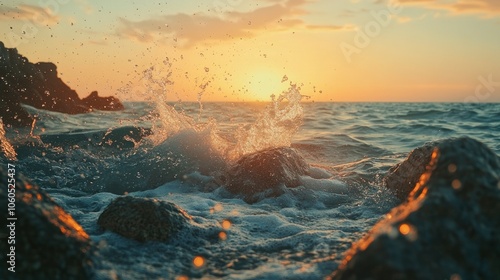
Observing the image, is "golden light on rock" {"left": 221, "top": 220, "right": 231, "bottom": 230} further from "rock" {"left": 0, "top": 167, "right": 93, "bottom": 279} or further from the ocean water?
"rock" {"left": 0, "top": 167, "right": 93, "bottom": 279}

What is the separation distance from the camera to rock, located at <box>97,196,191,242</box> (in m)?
3.67

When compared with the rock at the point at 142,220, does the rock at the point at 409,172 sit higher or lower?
higher

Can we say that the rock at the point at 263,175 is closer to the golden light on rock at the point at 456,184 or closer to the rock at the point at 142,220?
the rock at the point at 142,220

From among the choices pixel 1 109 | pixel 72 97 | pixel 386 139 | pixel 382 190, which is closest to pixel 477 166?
pixel 382 190

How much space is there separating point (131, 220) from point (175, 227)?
1.31ft

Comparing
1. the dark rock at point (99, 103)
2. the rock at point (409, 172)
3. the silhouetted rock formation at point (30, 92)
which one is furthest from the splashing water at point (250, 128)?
the dark rock at point (99, 103)

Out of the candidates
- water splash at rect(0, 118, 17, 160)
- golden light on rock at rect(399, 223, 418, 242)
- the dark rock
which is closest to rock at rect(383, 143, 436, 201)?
golden light on rock at rect(399, 223, 418, 242)

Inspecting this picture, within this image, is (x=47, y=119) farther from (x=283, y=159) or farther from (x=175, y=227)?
(x=175, y=227)

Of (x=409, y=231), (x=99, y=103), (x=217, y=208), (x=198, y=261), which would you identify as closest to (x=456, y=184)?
(x=409, y=231)

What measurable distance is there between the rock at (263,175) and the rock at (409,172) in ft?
4.53

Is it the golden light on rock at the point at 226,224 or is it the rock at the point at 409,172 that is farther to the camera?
the rock at the point at 409,172

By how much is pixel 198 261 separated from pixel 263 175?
113 inches

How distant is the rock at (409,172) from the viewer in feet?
17.6

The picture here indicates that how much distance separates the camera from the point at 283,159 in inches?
258
